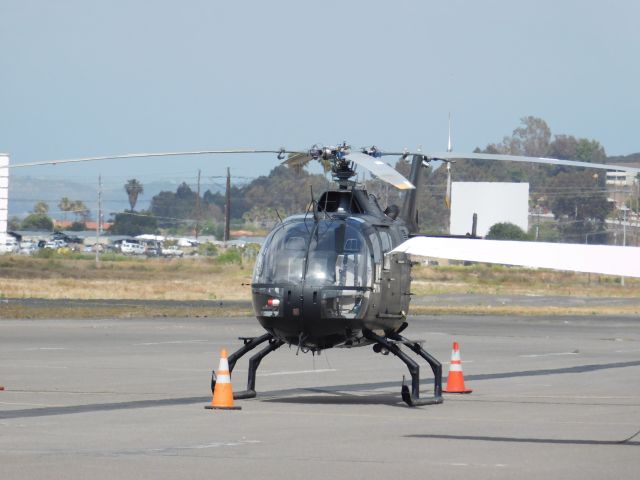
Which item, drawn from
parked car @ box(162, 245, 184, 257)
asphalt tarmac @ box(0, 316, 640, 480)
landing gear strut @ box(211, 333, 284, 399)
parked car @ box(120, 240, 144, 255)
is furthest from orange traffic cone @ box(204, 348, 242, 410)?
parked car @ box(120, 240, 144, 255)

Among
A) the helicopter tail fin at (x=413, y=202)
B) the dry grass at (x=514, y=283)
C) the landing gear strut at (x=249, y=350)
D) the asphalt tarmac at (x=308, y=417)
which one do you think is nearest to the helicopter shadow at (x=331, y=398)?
the asphalt tarmac at (x=308, y=417)

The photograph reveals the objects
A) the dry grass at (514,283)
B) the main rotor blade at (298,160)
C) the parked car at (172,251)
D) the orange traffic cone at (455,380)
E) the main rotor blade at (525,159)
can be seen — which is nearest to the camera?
the main rotor blade at (525,159)

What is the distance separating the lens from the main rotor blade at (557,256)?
10.7 metres

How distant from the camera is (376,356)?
26.8 meters

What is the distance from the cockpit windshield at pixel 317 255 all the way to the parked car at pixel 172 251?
12825 cm

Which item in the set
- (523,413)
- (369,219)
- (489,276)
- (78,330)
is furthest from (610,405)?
(489,276)

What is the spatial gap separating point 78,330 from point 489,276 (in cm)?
6275

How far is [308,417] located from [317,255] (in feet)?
7.50

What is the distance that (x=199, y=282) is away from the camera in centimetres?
7825

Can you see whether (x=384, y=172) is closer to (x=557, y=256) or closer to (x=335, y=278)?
(x=335, y=278)

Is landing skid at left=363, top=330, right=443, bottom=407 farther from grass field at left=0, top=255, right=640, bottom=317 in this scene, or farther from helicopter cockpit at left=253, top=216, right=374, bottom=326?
grass field at left=0, top=255, right=640, bottom=317

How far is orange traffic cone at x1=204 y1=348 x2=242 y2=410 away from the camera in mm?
16484

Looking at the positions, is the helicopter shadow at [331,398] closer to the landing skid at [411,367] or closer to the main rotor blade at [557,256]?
Answer: the landing skid at [411,367]

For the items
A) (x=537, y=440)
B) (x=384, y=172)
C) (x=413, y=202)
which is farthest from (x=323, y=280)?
(x=413, y=202)
